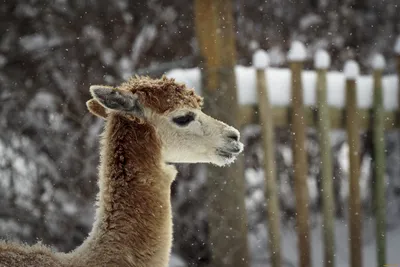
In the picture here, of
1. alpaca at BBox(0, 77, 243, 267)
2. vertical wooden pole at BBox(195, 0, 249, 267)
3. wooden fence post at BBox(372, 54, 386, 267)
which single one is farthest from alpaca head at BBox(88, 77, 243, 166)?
wooden fence post at BBox(372, 54, 386, 267)

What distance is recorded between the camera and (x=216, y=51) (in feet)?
18.5

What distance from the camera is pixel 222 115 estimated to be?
570 centimetres

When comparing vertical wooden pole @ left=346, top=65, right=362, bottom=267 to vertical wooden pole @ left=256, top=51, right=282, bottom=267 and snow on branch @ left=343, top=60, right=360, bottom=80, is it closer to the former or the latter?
snow on branch @ left=343, top=60, right=360, bottom=80

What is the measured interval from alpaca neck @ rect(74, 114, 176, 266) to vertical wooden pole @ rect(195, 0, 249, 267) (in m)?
2.45

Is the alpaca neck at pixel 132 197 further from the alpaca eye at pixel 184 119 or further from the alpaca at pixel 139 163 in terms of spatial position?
the alpaca eye at pixel 184 119

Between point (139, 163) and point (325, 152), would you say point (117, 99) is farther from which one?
point (325, 152)

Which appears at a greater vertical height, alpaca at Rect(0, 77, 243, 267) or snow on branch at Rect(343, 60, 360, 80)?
snow on branch at Rect(343, 60, 360, 80)

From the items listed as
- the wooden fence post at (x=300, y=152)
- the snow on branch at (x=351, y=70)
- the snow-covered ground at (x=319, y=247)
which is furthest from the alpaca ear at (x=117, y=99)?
the snow-covered ground at (x=319, y=247)

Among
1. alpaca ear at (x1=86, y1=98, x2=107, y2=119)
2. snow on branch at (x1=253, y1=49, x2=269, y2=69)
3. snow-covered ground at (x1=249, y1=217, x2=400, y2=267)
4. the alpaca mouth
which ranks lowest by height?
the alpaca mouth

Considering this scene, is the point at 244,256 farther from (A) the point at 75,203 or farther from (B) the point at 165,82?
(B) the point at 165,82

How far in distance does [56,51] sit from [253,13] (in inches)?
76.8

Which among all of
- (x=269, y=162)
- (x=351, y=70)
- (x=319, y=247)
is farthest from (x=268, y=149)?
(x=319, y=247)

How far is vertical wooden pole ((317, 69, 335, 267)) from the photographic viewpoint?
19.1 feet

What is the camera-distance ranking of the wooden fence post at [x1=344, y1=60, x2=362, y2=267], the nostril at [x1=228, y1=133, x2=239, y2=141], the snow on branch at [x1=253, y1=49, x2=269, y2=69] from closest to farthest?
the nostril at [x1=228, y1=133, x2=239, y2=141], the snow on branch at [x1=253, y1=49, x2=269, y2=69], the wooden fence post at [x1=344, y1=60, x2=362, y2=267]
